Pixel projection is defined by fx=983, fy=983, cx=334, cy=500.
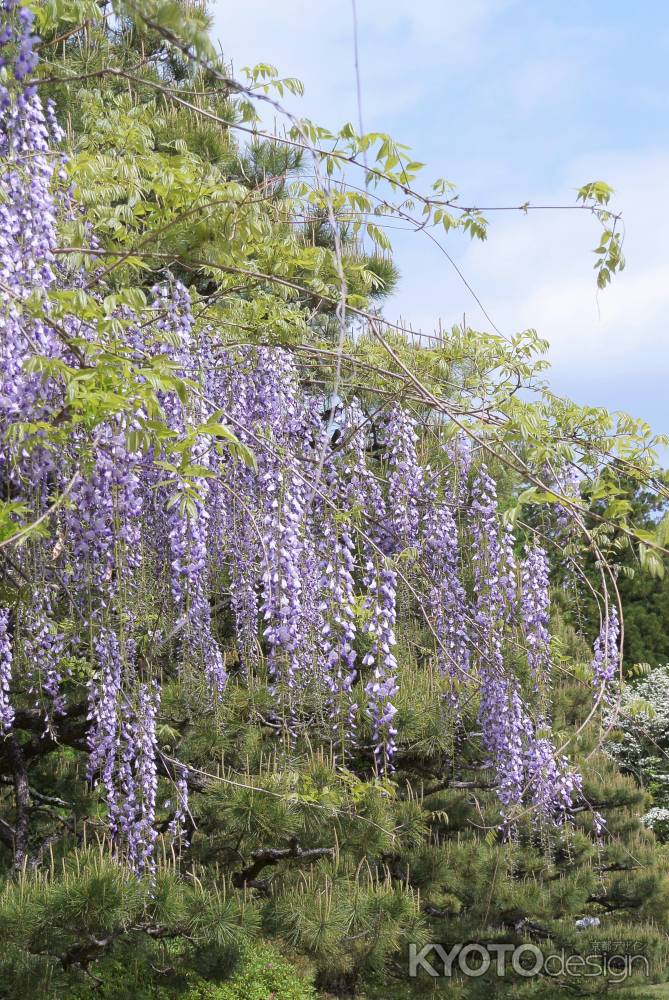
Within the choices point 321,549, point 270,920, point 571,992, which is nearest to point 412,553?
point 321,549

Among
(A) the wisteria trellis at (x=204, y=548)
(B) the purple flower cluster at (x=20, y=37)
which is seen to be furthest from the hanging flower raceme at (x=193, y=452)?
(B) the purple flower cluster at (x=20, y=37)

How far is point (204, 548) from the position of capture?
382 cm

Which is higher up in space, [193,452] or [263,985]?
[193,452]

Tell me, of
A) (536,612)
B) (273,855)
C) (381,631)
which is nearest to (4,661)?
(273,855)

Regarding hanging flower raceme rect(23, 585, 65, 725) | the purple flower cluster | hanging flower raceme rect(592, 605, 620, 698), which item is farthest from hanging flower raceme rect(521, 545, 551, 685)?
the purple flower cluster

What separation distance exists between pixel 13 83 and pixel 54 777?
472 cm

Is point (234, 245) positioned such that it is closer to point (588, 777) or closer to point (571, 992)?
point (588, 777)

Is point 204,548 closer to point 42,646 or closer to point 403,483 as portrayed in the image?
point 42,646

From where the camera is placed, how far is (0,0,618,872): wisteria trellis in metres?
3.11

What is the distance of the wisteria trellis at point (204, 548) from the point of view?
123 inches

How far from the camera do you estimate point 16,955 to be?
3723 millimetres

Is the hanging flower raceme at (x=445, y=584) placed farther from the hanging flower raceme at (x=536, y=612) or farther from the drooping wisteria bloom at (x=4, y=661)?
the drooping wisteria bloom at (x=4, y=661)

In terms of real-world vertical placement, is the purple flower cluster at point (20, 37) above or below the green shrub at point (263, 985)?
above

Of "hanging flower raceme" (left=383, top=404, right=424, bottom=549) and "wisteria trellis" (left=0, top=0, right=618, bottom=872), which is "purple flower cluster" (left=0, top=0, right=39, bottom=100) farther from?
"hanging flower raceme" (left=383, top=404, right=424, bottom=549)
